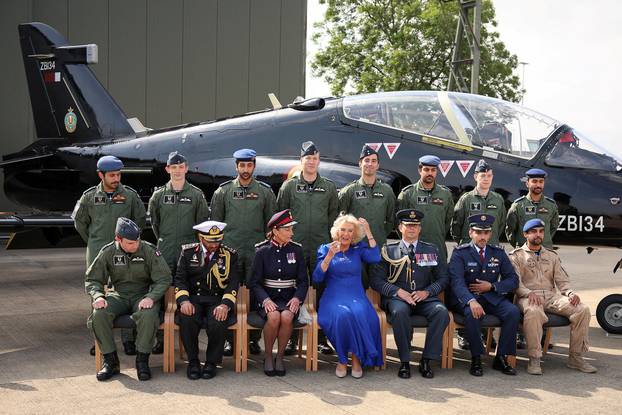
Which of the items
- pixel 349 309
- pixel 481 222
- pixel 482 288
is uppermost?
pixel 481 222

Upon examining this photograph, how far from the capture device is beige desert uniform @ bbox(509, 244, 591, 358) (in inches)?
197

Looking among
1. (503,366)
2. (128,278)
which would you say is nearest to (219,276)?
(128,278)

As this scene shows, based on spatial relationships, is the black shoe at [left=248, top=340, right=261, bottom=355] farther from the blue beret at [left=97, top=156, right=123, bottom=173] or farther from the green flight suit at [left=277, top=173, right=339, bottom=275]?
the blue beret at [left=97, top=156, right=123, bottom=173]

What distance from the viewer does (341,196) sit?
5848 millimetres

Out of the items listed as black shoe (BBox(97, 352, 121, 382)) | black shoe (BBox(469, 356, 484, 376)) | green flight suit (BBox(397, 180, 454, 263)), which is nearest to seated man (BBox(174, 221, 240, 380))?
black shoe (BBox(97, 352, 121, 382))

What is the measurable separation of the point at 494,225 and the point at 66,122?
6.34 metres

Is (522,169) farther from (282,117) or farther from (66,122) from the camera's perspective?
(66,122)

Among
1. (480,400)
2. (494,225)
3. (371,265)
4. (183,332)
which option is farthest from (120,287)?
(494,225)

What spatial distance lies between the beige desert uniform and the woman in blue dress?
1.15m

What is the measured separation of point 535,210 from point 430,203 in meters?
0.97

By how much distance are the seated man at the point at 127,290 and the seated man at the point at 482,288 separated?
2.21 meters

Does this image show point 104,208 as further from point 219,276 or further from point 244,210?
point 219,276

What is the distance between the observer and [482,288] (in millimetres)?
5164

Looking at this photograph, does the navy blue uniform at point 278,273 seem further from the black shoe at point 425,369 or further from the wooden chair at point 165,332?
the black shoe at point 425,369
